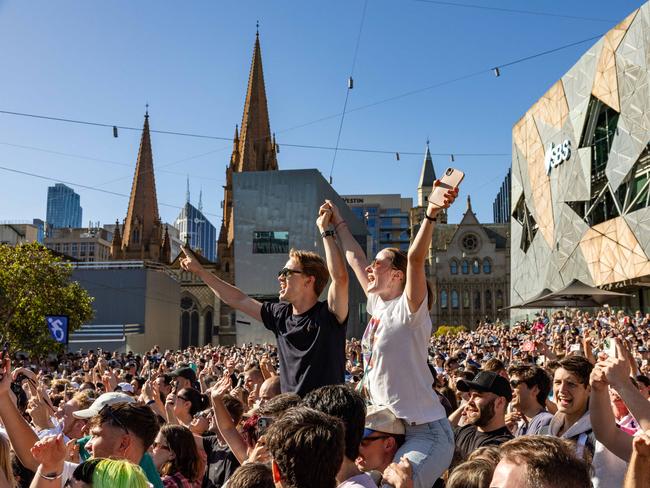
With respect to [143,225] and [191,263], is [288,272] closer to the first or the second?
[191,263]

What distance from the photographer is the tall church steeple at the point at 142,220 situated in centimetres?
9600

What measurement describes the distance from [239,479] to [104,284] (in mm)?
54892

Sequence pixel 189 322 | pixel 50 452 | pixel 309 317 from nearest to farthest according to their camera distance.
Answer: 1. pixel 50 452
2. pixel 309 317
3. pixel 189 322

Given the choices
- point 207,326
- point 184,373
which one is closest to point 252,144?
point 207,326

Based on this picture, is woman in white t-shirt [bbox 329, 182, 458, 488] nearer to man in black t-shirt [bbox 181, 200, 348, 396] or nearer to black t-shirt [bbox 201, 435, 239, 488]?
man in black t-shirt [bbox 181, 200, 348, 396]

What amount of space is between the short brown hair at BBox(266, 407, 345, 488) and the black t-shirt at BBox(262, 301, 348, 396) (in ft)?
5.55

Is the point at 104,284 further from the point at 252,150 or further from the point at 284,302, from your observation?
the point at 284,302

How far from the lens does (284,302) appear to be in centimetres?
498

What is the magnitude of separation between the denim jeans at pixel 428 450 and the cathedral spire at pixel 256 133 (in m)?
92.5

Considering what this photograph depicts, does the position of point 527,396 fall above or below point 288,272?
below

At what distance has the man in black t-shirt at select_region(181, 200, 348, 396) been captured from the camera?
4.48 metres

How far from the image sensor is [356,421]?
10.5 feet

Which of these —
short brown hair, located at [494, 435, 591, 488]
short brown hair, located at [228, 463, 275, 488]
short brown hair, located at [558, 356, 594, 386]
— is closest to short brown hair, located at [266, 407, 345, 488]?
short brown hair, located at [228, 463, 275, 488]

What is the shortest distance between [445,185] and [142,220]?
96.8 m
